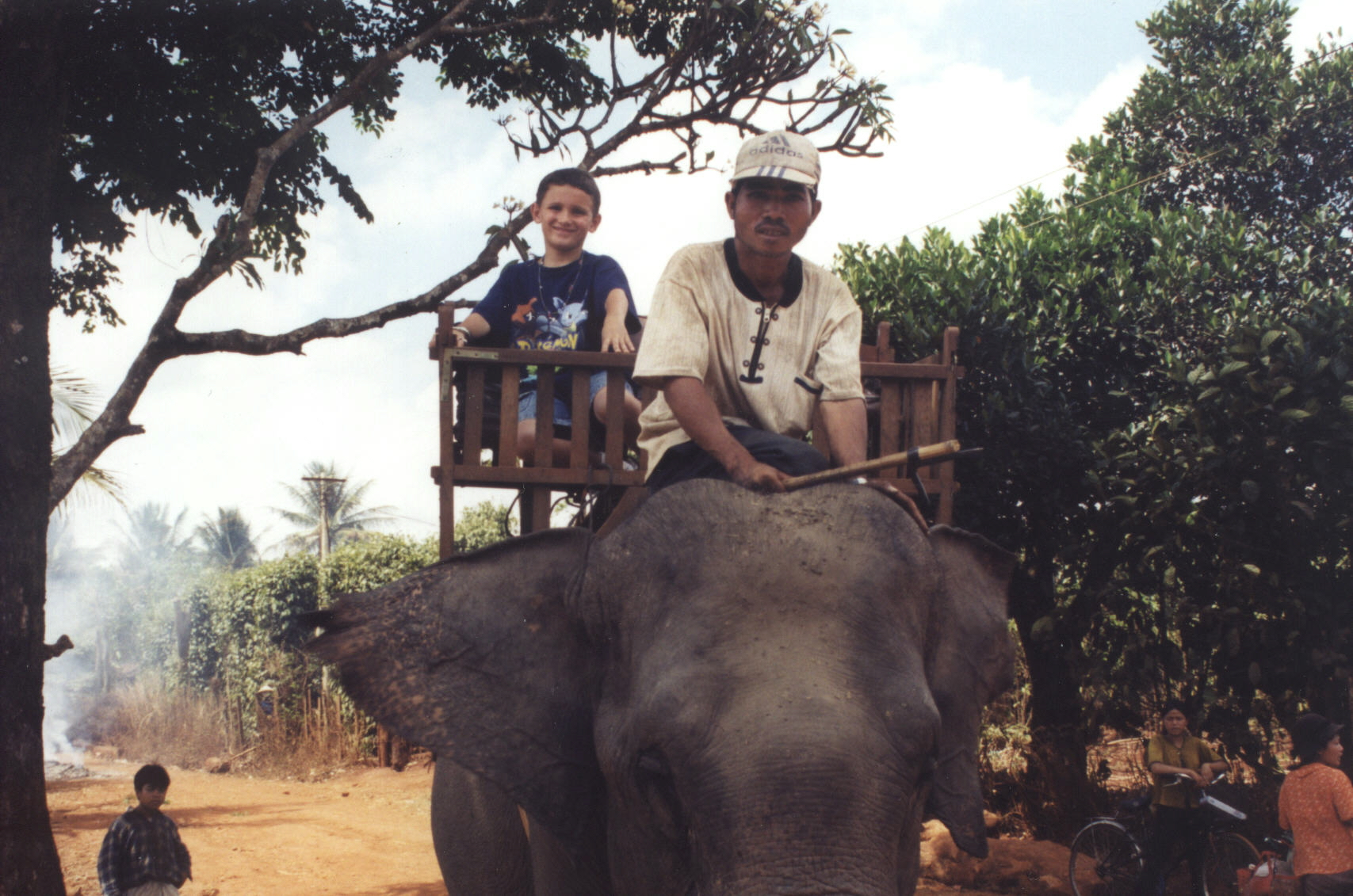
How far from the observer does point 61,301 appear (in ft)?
39.0

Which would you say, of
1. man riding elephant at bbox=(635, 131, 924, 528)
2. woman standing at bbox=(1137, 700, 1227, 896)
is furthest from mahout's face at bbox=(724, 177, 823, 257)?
woman standing at bbox=(1137, 700, 1227, 896)

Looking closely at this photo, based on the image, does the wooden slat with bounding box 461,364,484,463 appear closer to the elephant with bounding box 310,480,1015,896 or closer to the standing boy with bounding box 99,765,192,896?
the elephant with bounding box 310,480,1015,896

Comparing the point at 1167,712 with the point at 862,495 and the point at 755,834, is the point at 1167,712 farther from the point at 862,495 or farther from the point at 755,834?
the point at 755,834

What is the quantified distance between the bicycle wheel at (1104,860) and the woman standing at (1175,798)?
0.19 metres

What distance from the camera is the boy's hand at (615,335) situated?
426cm

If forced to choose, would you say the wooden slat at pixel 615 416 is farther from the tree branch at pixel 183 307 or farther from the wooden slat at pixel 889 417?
the tree branch at pixel 183 307

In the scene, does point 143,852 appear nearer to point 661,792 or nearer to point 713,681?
point 661,792

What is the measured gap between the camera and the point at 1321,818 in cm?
750

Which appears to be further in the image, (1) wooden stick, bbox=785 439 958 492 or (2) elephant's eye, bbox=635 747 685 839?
(1) wooden stick, bbox=785 439 958 492

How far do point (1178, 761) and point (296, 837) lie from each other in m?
10.2

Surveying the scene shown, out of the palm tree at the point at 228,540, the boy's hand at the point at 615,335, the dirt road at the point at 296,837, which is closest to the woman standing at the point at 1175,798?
the dirt road at the point at 296,837

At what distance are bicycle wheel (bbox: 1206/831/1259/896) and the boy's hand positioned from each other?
24.8 ft

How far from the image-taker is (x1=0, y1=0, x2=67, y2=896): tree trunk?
7.91 metres

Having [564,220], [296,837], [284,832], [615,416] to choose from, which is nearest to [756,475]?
[615,416]
